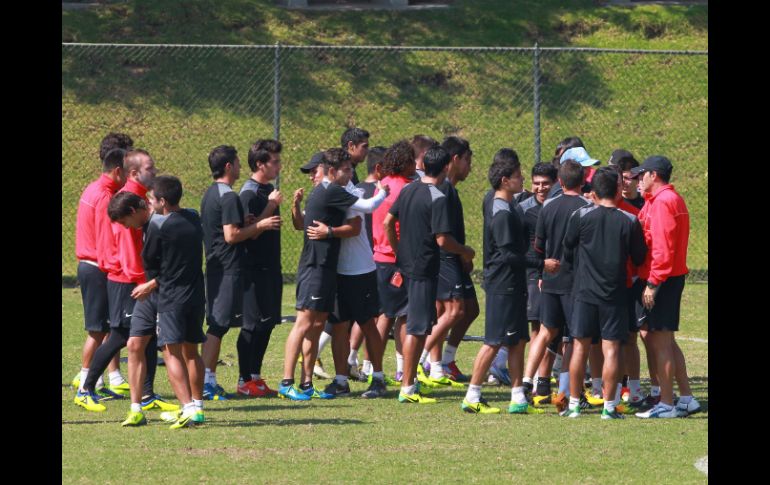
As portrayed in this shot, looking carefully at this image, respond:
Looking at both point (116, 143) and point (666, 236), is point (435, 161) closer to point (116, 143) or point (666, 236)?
point (666, 236)

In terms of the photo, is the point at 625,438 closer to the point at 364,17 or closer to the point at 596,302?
the point at 596,302

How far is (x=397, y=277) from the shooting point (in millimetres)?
10547

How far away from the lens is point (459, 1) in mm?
25219

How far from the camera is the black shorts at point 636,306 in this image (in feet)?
31.3

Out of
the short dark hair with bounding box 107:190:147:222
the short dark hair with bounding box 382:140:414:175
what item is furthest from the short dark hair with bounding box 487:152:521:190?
the short dark hair with bounding box 107:190:147:222

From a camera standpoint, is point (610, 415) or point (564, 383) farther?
point (564, 383)

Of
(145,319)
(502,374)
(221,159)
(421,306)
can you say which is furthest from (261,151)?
(502,374)

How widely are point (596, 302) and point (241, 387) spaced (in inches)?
121

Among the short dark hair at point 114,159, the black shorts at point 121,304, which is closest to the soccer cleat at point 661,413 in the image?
the black shorts at point 121,304

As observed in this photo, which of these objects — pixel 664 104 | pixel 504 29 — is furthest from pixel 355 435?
pixel 504 29

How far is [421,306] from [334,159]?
1368 millimetres

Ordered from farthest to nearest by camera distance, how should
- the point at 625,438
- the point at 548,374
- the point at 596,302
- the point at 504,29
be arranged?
the point at 504,29
the point at 548,374
the point at 596,302
the point at 625,438

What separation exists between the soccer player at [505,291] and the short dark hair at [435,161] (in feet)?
1.59

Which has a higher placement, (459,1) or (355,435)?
(459,1)
